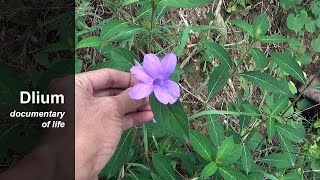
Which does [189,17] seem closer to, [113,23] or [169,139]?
[169,139]

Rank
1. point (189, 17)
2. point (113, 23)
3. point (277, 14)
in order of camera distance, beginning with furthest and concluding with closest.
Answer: point (277, 14)
point (189, 17)
point (113, 23)

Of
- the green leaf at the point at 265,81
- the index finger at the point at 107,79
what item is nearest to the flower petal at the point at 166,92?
the index finger at the point at 107,79

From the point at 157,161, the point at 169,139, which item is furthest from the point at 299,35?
the point at 157,161

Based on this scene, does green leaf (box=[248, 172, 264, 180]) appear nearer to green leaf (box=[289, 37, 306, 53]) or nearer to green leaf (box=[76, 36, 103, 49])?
green leaf (box=[76, 36, 103, 49])

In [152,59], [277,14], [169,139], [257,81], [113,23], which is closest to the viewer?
[152,59]

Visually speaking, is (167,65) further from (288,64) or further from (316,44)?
(316,44)

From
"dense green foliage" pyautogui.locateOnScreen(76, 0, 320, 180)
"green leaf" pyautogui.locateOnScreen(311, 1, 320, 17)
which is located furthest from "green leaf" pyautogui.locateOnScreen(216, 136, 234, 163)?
"green leaf" pyautogui.locateOnScreen(311, 1, 320, 17)
